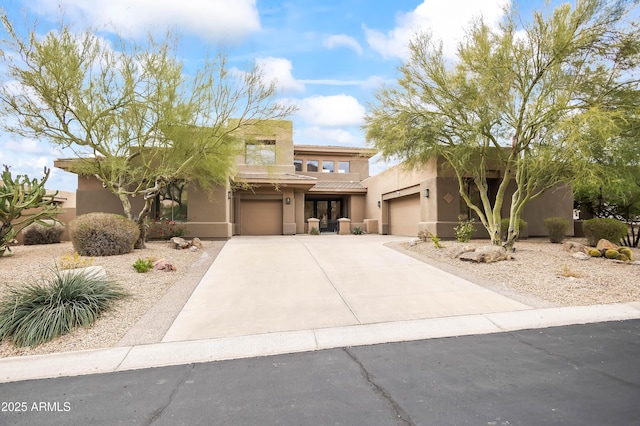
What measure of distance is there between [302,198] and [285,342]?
17194 mm

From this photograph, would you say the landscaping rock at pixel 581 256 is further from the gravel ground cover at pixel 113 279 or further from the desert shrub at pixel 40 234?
the desert shrub at pixel 40 234

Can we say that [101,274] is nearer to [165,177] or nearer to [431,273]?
[165,177]

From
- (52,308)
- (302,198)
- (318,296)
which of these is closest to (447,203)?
(302,198)

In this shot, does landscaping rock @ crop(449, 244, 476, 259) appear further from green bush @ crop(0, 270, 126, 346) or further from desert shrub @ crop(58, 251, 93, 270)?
desert shrub @ crop(58, 251, 93, 270)

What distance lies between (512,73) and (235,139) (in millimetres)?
9702

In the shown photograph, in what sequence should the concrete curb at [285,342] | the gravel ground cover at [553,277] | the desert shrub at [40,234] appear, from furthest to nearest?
1. the desert shrub at [40,234]
2. the gravel ground cover at [553,277]
3. the concrete curb at [285,342]

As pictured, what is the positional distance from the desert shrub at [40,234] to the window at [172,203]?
156 inches

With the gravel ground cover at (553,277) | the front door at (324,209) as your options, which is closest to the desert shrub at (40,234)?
the gravel ground cover at (553,277)

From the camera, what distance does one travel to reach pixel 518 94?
11.3 m

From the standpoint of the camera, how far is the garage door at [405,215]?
60.0 feet

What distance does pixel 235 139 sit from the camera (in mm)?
13164

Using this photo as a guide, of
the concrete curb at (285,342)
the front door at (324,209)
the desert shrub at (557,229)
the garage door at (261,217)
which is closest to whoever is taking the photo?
the concrete curb at (285,342)

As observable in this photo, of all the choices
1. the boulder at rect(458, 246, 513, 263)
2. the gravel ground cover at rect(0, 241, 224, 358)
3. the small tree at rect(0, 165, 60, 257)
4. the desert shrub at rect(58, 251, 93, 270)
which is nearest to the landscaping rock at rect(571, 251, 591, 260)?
the boulder at rect(458, 246, 513, 263)

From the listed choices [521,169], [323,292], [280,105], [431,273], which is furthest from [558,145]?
[280,105]
